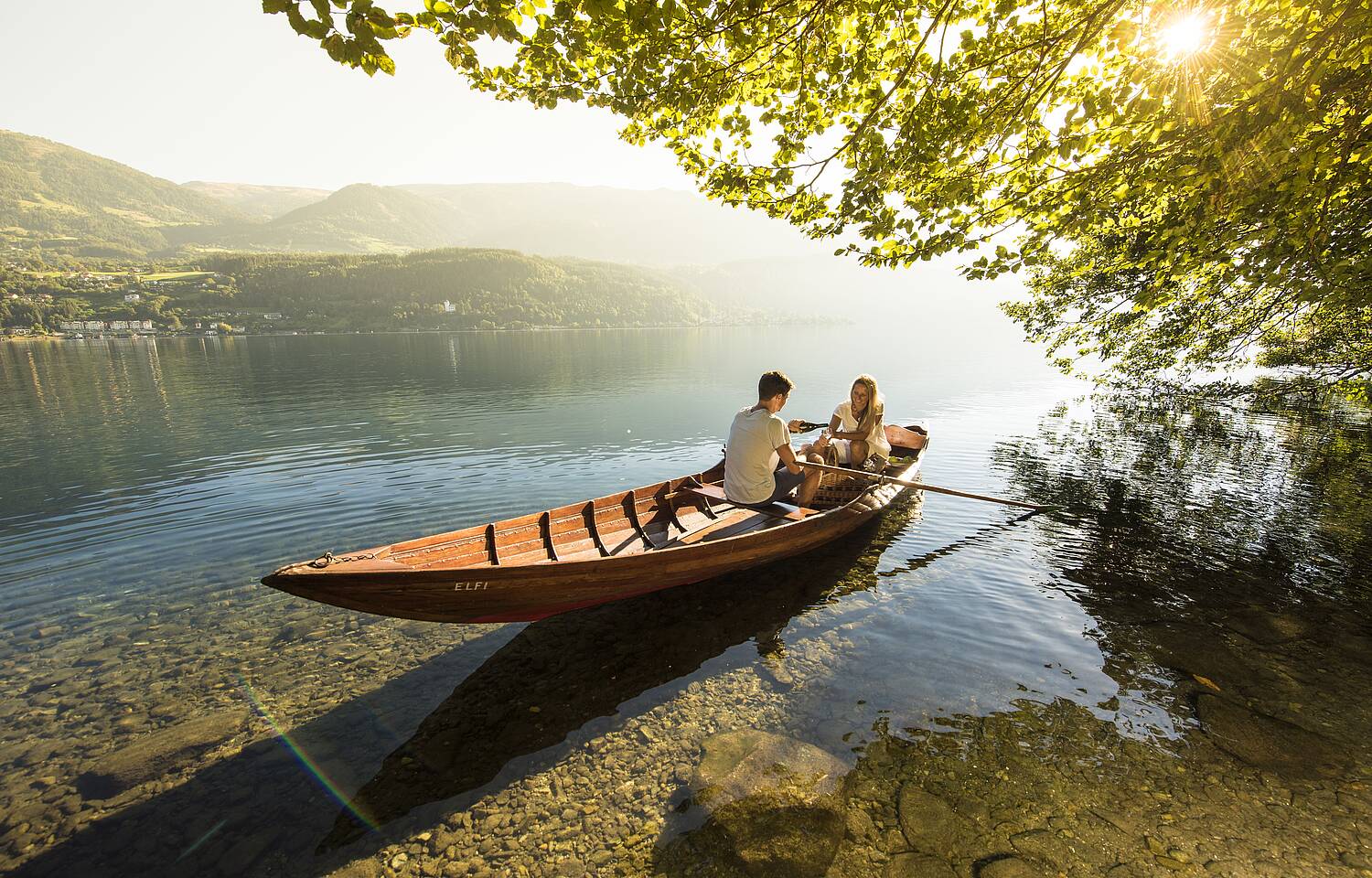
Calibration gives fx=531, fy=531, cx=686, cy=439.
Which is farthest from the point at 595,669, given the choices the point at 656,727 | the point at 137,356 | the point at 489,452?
the point at 137,356

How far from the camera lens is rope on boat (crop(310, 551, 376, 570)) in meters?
5.98

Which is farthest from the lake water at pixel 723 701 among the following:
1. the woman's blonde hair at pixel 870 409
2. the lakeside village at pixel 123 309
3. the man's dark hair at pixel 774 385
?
the lakeside village at pixel 123 309

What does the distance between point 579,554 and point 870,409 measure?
7525 millimetres

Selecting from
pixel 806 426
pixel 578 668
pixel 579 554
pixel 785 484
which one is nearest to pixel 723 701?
pixel 578 668

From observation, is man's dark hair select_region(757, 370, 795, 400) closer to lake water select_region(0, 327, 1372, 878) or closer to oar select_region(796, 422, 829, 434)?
lake water select_region(0, 327, 1372, 878)

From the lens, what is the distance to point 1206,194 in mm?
7781

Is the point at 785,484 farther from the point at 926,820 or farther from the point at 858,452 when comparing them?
the point at 926,820

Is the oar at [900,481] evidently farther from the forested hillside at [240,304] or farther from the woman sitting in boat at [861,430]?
the forested hillside at [240,304]

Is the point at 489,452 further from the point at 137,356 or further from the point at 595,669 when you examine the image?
the point at 137,356

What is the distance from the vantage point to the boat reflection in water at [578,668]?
6.04 metres

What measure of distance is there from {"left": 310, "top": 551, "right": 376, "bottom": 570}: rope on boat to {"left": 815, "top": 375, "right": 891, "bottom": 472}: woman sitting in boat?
32.2 feet

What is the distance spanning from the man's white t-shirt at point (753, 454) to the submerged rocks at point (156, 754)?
826 centimetres

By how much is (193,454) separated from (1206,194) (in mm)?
30593

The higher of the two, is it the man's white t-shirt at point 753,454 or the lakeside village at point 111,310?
the lakeside village at point 111,310
